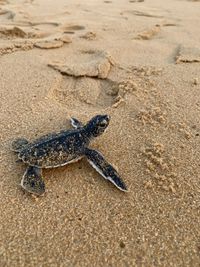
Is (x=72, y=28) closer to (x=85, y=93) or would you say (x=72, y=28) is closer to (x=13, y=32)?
(x=13, y=32)

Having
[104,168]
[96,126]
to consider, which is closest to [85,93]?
[96,126]

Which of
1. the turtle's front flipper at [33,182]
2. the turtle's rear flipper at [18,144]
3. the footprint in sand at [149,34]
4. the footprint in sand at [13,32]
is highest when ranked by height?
the footprint in sand at [149,34]

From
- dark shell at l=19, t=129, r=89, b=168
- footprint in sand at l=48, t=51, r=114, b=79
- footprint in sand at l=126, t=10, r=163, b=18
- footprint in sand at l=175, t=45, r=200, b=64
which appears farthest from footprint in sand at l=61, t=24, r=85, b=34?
dark shell at l=19, t=129, r=89, b=168

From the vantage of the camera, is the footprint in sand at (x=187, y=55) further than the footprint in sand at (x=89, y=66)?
Yes

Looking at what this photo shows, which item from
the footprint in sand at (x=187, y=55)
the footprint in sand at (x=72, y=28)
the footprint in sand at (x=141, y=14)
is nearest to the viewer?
the footprint in sand at (x=187, y=55)

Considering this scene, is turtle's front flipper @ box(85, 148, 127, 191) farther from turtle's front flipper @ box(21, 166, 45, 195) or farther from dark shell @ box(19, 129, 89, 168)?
turtle's front flipper @ box(21, 166, 45, 195)

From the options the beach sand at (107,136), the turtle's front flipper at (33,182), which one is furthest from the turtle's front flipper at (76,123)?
the turtle's front flipper at (33,182)

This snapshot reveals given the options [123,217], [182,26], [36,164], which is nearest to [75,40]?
[182,26]

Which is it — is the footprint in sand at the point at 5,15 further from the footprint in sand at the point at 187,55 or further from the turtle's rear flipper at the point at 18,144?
the turtle's rear flipper at the point at 18,144
